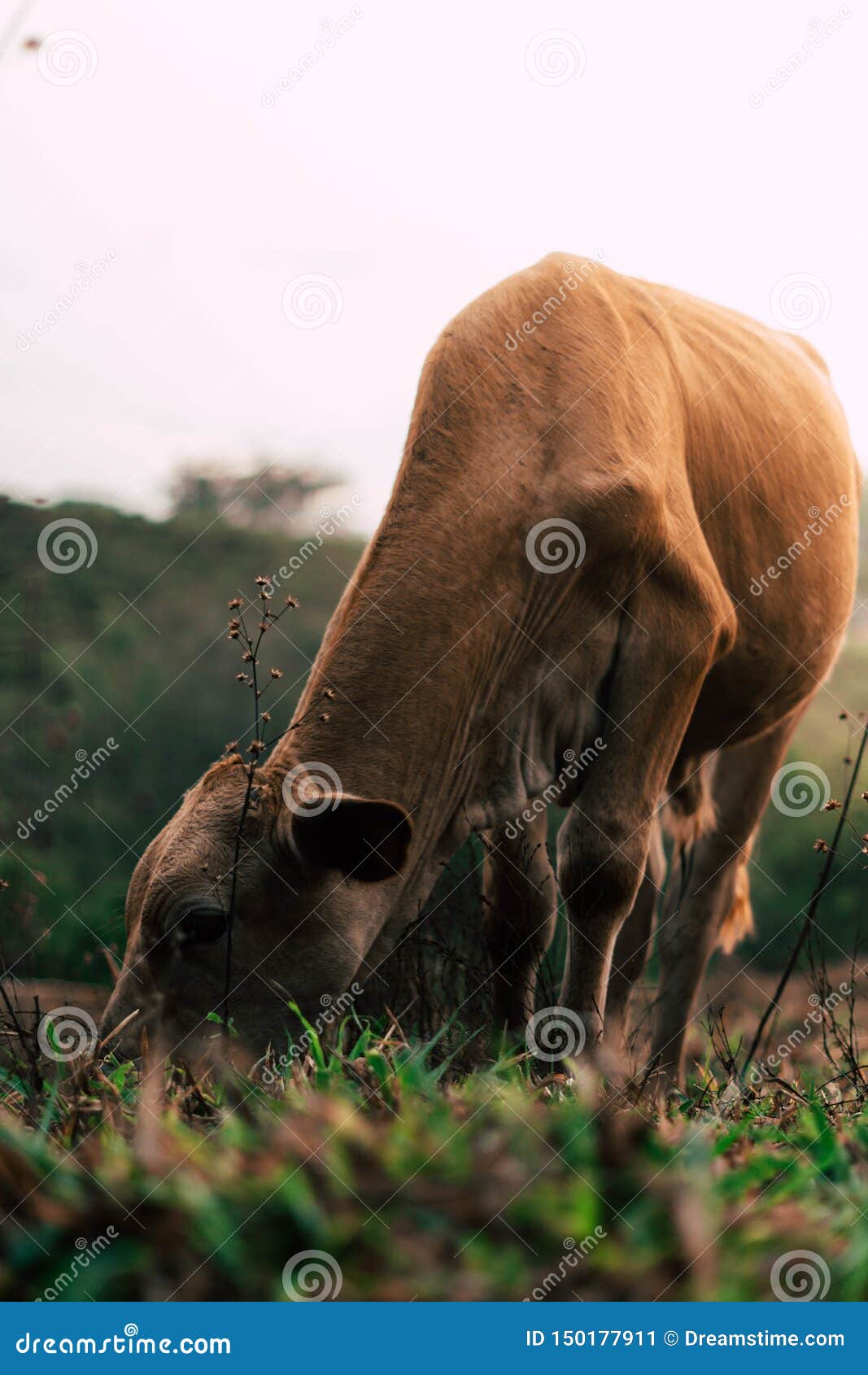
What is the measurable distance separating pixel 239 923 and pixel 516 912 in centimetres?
147

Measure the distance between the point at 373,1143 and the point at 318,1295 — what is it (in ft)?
0.98

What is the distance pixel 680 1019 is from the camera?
5.89 meters

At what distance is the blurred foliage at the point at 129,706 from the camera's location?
6.75m

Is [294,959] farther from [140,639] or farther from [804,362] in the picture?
[140,639]

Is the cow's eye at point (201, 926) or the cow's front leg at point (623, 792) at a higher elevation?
the cow's front leg at point (623, 792)

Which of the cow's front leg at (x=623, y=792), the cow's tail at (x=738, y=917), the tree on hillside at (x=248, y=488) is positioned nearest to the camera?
the cow's front leg at (x=623, y=792)

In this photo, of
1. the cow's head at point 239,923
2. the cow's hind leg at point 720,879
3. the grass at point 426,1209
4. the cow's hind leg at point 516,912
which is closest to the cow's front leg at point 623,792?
the cow's hind leg at point 516,912

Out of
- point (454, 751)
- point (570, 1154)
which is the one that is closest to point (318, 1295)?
point (570, 1154)

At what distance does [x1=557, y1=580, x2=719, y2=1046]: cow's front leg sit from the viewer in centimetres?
402

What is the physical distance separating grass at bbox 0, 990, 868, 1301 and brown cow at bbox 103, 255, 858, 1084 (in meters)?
1.24

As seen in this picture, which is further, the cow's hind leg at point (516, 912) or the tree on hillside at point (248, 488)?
the tree on hillside at point (248, 488)

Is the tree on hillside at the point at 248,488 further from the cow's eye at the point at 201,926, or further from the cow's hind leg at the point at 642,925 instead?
the cow's eye at the point at 201,926

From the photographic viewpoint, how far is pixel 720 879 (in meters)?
6.20

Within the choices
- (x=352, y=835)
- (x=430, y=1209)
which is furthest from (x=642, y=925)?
(x=430, y=1209)
